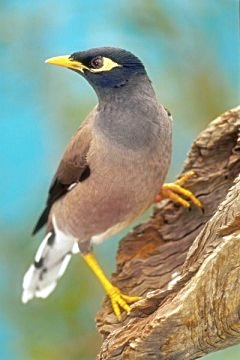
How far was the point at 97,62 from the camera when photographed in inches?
55.9

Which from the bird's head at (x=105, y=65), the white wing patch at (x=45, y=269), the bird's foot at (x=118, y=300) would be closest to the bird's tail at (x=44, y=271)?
the white wing patch at (x=45, y=269)

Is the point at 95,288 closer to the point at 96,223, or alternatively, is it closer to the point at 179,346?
the point at 96,223

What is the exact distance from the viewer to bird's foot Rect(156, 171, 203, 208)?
1.58 meters

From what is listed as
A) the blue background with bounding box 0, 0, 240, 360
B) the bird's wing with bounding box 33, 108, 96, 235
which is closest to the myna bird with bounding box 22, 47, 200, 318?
the bird's wing with bounding box 33, 108, 96, 235

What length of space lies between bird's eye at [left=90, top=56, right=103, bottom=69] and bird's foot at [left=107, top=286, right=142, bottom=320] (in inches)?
17.6

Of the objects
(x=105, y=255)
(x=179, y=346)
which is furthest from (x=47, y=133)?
(x=179, y=346)

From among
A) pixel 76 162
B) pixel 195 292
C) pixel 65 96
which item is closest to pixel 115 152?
pixel 76 162

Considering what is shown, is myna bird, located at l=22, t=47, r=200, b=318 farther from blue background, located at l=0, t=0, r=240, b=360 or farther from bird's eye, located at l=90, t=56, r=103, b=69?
blue background, located at l=0, t=0, r=240, b=360

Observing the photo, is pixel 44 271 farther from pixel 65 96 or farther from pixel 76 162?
pixel 65 96

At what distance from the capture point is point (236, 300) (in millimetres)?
1094

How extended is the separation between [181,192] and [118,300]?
0.28 m

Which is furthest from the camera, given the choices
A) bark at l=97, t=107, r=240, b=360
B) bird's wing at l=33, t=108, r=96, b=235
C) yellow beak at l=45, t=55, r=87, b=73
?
bird's wing at l=33, t=108, r=96, b=235

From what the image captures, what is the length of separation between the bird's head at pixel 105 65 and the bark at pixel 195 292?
8.5 inches

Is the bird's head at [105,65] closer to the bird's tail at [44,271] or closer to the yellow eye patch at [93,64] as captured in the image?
the yellow eye patch at [93,64]
